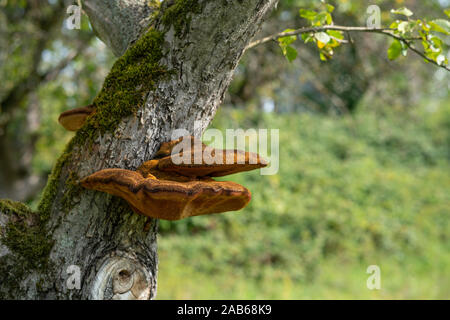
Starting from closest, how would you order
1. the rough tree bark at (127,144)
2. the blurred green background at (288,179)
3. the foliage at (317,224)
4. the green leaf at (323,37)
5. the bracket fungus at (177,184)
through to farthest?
the bracket fungus at (177,184), the rough tree bark at (127,144), the green leaf at (323,37), the blurred green background at (288,179), the foliage at (317,224)

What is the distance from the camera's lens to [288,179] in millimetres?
7977

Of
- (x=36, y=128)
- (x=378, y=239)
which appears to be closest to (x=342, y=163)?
(x=378, y=239)

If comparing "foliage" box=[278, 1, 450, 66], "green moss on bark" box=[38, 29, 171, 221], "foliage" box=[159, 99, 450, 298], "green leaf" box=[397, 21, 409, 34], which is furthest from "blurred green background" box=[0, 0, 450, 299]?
"green moss on bark" box=[38, 29, 171, 221]

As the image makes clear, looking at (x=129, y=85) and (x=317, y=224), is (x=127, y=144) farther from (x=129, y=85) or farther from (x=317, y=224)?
(x=317, y=224)

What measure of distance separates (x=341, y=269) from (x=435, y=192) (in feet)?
12.3

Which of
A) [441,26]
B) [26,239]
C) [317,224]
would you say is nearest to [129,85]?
[26,239]

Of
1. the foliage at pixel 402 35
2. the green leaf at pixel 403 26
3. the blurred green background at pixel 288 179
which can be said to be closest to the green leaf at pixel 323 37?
the foliage at pixel 402 35

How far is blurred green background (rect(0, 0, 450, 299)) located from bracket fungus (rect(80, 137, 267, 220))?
128 inches

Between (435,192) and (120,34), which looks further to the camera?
(435,192)

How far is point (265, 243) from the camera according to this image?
22.1 feet

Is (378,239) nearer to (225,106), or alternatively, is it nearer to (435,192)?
(435,192)

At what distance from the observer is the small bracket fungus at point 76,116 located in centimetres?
167

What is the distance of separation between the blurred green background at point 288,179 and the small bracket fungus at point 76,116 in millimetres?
3049

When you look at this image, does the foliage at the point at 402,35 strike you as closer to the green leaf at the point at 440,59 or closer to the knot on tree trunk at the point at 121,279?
the green leaf at the point at 440,59
